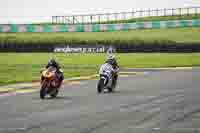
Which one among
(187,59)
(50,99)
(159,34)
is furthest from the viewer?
(159,34)

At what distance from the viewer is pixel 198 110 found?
17.1 meters

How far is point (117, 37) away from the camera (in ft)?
237

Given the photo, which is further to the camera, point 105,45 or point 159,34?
point 159,34

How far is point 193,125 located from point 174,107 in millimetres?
4057

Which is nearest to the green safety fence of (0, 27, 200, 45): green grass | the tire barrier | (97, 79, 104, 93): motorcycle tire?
(0, 27, 200, 45): green grass

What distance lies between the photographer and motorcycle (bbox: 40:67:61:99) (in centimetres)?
2181

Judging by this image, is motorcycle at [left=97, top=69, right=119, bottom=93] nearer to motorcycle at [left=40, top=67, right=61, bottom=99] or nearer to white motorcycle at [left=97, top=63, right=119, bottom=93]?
white motorcycle at [left=97, top=63, right=119, bottom=93]

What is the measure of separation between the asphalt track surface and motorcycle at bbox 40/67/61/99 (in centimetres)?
41

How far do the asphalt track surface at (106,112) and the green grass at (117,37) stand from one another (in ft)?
128

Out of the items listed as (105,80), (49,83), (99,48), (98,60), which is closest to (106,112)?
(49,83)

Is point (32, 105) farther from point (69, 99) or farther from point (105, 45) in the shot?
point (105, 45)

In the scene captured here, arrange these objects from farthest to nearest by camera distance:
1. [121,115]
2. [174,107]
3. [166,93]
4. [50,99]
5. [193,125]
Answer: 1. [166,93]
2. [50,99]
3. [174,107]
4. [121,115]
5. [193,125]

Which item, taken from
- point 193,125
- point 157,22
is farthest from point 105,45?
point 193,125

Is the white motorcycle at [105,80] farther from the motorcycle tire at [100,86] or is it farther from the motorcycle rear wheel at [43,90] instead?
the motorcycle rear wheel at [43,90]
